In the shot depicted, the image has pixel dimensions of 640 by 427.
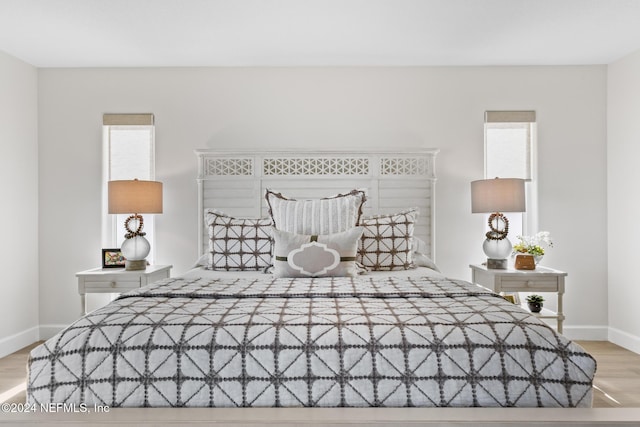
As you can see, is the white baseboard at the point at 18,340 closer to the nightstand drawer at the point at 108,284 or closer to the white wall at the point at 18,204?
the white wall at the point at 18,204

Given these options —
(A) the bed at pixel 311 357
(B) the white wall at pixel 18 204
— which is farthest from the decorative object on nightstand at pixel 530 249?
(B) the white wall at pixel 18 204

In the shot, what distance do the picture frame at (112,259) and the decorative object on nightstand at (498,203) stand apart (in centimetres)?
278

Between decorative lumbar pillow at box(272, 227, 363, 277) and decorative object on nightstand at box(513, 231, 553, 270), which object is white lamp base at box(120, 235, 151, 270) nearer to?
decorative lumbar pillow at box(272, 227, 363, 277)

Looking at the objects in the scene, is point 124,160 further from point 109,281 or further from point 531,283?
point 531,283

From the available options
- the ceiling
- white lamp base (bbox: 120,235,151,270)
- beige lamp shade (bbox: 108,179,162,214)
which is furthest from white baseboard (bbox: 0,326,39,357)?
the ceiling

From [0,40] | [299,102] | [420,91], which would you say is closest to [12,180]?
[0,40]

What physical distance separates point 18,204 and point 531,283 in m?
4.07

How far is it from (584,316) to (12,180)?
4917mm

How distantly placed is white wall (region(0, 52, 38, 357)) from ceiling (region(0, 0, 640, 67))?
0.79 feet

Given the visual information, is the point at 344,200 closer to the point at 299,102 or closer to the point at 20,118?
the point at 299,102

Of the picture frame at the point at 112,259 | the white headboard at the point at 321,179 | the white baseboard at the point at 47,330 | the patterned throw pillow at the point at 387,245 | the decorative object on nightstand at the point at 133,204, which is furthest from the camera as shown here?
the white baseboard at the point at 47,330

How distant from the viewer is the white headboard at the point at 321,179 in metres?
3.61

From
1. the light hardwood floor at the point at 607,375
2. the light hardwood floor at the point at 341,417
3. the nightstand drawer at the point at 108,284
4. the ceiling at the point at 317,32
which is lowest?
the light hardwood floor at the point at 607,375

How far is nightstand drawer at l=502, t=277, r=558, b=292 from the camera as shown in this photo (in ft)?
10.1
